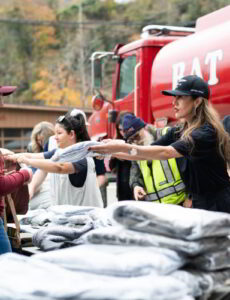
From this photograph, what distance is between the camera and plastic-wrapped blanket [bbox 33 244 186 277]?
2.14 metres

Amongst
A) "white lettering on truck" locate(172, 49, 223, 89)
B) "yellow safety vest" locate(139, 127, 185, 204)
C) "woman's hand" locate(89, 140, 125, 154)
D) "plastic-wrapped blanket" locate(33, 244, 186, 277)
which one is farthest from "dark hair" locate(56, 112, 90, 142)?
"white lettering on truck" locate(172, 49, 223, 89)

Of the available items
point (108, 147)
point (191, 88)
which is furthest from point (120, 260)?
point (191, 88)

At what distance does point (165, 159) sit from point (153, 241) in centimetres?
129

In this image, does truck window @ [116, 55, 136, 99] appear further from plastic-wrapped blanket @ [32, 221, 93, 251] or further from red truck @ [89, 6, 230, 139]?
plastic-wrapped blanket @ [32, 221, 93, 251]

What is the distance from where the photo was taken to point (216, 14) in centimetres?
766

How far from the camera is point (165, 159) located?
357 cm

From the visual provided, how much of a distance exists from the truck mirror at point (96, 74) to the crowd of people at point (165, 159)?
568cm

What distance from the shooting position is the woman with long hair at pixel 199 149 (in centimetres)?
350

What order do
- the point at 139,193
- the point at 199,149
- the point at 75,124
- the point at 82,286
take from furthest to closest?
the point at 139,193, the point at 75,124, the point at 199,149, the point at 82,286

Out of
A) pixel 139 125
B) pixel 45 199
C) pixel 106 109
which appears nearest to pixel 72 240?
pixel 139 125

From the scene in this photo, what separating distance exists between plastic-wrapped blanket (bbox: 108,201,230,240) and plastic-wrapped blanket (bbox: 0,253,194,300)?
233 mm

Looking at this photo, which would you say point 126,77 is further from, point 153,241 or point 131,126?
point 153,241

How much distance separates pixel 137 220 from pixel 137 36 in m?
51.2

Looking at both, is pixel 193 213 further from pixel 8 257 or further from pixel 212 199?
pixel 212 199
